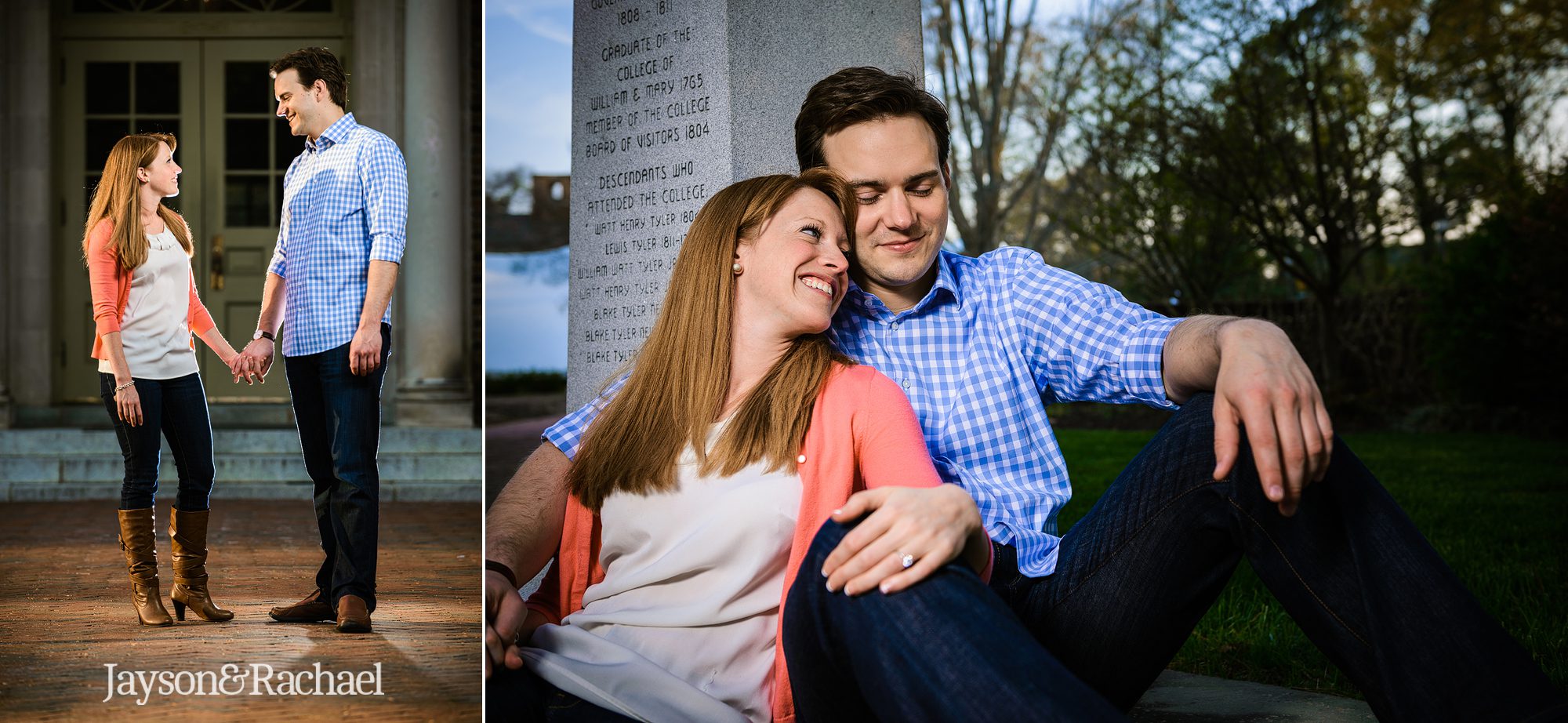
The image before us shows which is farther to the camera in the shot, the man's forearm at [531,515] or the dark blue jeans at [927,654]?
the man's forearm at [531,515]

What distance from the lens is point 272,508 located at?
5566 millimetres

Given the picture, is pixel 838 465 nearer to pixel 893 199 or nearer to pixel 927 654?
pixel 927 654

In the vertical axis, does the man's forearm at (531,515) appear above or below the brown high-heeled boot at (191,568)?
above

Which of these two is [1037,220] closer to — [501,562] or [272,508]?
[272,508]

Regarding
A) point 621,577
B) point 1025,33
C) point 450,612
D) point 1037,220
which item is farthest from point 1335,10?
point 621,577

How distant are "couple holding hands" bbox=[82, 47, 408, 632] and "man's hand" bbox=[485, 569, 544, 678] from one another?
1.85 metres

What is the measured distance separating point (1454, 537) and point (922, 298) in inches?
166

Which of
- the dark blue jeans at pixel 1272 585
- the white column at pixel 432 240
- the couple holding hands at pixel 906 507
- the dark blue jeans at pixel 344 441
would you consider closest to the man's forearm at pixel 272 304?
the dark blue jeans at pixel 344 441

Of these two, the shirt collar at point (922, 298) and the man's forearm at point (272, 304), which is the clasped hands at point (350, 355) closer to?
the man's forearm at point (272, 304)

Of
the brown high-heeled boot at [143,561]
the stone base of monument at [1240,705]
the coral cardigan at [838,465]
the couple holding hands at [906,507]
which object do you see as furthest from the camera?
the brown high-heeled boot at [143,561]

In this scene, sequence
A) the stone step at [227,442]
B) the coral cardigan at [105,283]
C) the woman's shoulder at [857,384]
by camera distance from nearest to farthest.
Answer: the woman's shoulder at [857,384] → the coral cardigan at [105,283] → the stone step at [227,442]

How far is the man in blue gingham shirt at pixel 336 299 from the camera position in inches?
134

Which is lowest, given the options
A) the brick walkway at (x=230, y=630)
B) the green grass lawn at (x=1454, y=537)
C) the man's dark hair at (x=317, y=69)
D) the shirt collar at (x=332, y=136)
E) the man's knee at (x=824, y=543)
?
the green grass lawn at (x=1454, y=537)

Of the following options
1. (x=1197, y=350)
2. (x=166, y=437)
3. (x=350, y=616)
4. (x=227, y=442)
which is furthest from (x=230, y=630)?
(x=227, y=442)
